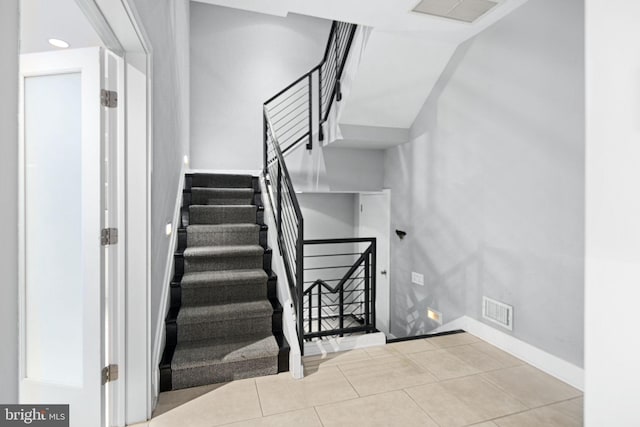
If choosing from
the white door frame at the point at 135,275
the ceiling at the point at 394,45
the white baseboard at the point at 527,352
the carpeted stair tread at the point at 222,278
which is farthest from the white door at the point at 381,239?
the white door frame at the point at 135,275

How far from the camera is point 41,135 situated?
1817mm

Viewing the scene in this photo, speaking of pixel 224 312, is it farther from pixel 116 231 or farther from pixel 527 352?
pixel 527 352

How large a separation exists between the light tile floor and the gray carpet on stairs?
12 cm

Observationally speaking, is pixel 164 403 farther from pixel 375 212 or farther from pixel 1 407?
pixel 375 212

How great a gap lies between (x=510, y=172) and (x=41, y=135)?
3301 millimetres

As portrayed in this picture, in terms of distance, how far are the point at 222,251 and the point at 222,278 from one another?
1.03 feet

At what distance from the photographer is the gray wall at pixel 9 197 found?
663mm

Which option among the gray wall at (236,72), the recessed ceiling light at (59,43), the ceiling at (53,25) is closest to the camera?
the ceiling at (53,25)

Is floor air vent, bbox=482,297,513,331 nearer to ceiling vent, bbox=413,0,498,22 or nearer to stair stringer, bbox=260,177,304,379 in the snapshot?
stair stringer, bbox=260,177,304,379

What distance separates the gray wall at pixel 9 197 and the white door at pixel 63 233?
116 cm

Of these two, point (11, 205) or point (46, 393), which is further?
point (46, 393)

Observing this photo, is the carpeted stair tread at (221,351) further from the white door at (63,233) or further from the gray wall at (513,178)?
the gray wall at (513,178)

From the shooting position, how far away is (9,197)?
27.0 inches
